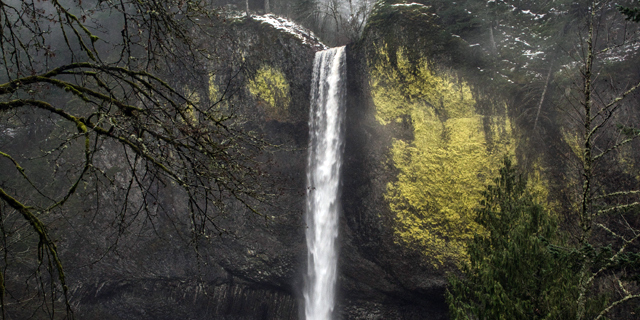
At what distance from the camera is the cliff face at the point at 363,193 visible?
10.0 metres

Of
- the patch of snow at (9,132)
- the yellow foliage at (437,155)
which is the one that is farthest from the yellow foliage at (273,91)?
the patch of snow at (9,132)

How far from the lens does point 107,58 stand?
15656mm

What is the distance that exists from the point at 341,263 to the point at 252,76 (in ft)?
24.3

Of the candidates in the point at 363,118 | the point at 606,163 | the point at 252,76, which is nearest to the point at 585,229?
the point at 606,163

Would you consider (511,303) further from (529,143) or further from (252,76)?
(252,76)

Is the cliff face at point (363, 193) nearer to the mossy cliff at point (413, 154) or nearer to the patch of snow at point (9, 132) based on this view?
the mossy cliff at point (413, 154)

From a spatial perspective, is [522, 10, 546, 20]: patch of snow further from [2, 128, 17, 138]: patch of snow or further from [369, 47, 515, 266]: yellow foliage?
[2, 128, 17, 138]: patch of snow

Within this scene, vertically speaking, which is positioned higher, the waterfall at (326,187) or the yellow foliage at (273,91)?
the yellow foliage at (273,91)

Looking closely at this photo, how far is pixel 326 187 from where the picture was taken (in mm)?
12273

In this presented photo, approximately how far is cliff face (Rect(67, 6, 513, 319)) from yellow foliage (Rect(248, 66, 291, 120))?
4 centimetres

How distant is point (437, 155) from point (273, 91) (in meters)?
6.28

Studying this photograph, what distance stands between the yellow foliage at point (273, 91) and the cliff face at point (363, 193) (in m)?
0.04

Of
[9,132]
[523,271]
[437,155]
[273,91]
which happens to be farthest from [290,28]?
[9,132]

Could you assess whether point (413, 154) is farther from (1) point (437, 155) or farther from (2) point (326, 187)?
(2) point (326, 187)
